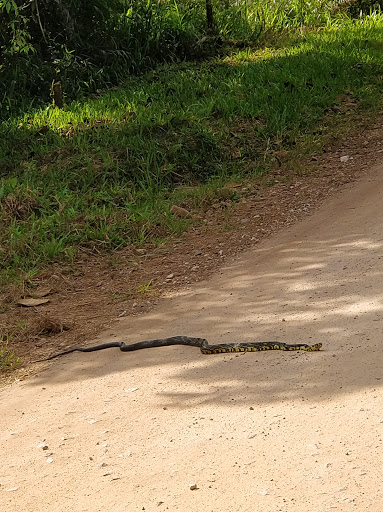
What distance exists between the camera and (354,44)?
10492 mm

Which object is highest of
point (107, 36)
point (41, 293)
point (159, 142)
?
point (107, 36)

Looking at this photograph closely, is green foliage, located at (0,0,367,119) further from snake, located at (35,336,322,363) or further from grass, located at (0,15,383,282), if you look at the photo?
snake, located at (35,336,322,363)

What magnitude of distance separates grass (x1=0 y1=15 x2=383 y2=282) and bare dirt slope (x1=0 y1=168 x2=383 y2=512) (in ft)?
4.78

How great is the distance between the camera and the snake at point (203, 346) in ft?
14.6

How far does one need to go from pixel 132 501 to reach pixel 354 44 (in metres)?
8.46

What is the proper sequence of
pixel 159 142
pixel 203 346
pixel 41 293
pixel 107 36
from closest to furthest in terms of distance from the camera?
pixel 203 346
pixel 41 293
pixel 159 142
pixel 107 36

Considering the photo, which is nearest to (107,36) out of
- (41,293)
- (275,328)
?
(41,293)

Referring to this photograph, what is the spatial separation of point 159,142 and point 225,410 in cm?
468

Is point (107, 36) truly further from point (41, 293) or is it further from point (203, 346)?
point (203, 346)

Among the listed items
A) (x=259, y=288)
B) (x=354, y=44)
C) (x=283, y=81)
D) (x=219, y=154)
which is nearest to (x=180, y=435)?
(x=259, y=288)

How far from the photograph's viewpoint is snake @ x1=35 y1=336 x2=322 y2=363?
4465 millimetres

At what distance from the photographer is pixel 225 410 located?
3.95 meters

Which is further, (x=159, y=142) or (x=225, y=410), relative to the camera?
(x=159, y=142)

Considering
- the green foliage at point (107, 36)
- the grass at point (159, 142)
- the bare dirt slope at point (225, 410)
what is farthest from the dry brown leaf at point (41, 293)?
the green foliage at point (107, 36)
